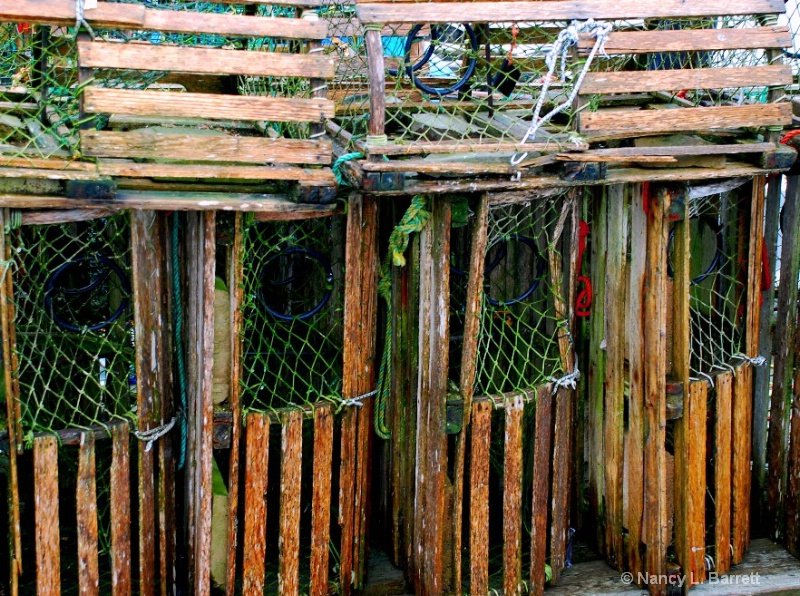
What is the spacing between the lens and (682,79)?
193 inches

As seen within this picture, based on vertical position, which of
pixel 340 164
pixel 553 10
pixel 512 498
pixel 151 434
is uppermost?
pixel 553 10

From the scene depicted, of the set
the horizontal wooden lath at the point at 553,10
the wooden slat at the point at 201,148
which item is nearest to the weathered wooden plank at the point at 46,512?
the wooden slat at the point at 201,148

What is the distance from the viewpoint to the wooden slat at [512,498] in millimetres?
5430

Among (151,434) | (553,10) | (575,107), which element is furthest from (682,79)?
(151,434)

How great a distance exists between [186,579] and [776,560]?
3.11 m

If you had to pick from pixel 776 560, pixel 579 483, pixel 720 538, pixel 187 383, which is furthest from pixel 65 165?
pixel 776 560

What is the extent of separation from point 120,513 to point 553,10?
9.46 ft

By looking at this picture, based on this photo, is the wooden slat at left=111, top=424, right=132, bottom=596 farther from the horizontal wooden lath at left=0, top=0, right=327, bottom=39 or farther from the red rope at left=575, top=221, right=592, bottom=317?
the red rope at left=575, top=221, right=592, bottom=317

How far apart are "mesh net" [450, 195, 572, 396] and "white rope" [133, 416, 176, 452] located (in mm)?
1502

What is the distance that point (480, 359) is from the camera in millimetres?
5926

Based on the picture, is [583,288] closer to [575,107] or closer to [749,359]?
[749,359]

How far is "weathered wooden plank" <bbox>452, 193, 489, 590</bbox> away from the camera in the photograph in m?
5.14

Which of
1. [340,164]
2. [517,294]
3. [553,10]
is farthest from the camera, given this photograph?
[517,294]

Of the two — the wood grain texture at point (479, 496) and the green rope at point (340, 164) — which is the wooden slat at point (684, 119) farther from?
the wood grain texture at point (479, 496)
